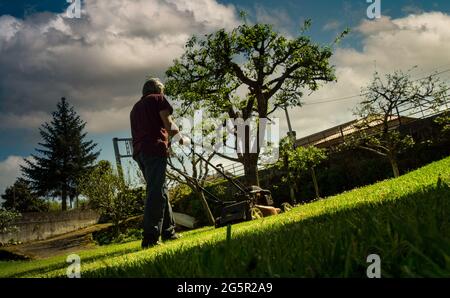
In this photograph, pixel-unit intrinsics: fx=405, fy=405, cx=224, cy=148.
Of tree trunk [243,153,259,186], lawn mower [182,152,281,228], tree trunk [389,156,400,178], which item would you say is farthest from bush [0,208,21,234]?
tree trunk [389,156,400,178]

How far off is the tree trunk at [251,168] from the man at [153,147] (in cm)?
1519

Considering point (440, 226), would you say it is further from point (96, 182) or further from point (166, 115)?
point (96, 182)

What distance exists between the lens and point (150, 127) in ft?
20.4

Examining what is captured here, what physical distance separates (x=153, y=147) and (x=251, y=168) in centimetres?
1600

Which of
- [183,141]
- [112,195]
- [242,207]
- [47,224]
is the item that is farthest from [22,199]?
[183,141]

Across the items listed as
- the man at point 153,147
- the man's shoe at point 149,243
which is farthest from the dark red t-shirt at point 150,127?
the man's shoe at point 149,243

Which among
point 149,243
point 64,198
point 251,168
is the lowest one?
point 149,243

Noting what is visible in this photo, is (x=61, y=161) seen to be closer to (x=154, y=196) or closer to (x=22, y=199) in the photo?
(x=22, y=199)

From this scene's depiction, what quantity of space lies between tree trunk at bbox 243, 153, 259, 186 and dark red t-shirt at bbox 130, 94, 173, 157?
15.4 meters

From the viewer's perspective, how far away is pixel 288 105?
25.2 metres

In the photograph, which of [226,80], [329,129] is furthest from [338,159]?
[329,129]

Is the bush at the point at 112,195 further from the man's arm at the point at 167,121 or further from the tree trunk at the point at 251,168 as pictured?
the man's arm at the point at 167,121

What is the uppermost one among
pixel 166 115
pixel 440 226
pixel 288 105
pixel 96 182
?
pixel 288 105
